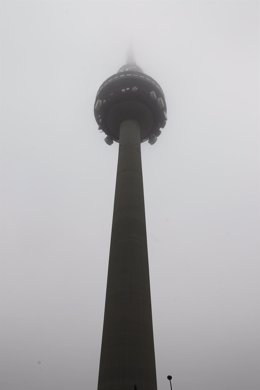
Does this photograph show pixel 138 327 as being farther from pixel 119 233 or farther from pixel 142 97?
pixel 142 97

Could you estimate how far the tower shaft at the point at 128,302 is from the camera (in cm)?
2125

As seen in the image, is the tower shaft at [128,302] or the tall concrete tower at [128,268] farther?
the tall concrete tower at [128,268]

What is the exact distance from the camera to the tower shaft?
69.7 ft

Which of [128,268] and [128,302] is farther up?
[128,268]

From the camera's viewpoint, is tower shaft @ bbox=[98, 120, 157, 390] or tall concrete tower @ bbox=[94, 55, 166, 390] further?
tall concrete tower @ bbox=[94, 55, 166, 390]

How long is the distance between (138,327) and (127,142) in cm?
1757

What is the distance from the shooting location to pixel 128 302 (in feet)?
77.8

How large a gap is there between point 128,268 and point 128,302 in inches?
95.8

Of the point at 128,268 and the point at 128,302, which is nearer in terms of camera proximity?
the point at 128,302

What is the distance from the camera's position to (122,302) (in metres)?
23.8

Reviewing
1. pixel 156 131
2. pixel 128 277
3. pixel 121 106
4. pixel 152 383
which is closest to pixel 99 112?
pixel 121 106

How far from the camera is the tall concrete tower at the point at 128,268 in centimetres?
2142

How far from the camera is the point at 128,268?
25281 mm

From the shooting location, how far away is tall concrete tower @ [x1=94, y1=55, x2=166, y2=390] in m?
21.4
